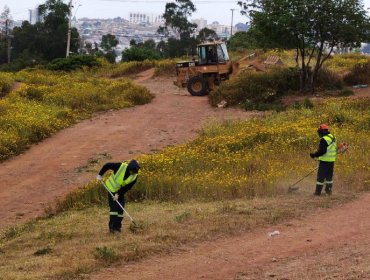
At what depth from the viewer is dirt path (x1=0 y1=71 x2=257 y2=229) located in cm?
1362

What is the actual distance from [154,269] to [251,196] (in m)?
4.23

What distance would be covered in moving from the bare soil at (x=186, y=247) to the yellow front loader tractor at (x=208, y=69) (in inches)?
135

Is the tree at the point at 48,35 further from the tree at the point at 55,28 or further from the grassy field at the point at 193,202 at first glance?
the grassy field at the point at 193,202

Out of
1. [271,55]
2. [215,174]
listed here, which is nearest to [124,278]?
[215,174]

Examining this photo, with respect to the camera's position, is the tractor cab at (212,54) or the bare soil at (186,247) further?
the tractor cab at (212,54)

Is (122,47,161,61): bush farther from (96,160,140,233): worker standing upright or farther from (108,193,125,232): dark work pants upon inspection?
(108,193,125,232): dark work pants

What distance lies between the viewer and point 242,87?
26.2 metres

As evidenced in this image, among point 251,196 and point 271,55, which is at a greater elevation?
point 271,55

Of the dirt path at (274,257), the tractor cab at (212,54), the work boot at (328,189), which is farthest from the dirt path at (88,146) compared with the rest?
the work boot at (328,189)

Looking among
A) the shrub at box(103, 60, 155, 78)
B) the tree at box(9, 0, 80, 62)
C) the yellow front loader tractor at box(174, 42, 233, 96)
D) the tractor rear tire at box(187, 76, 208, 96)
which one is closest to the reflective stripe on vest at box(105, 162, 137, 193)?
the yellow front loader tractor at box(174, 42, 233, 96)

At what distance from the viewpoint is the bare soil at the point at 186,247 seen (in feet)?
23.1

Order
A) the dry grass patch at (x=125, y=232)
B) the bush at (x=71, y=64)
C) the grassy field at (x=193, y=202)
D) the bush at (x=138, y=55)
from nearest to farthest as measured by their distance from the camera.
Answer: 1. the dry grass patch at (x=125, y=232)
2. the grassy field at (x=193, y=202)
3. the bush at (x=71, y=64)
4. the bush at (x=138, y=55)

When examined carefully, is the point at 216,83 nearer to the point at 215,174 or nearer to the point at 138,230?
the point at 215,174

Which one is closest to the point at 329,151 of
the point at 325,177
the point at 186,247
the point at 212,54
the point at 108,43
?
the point at 325,177
